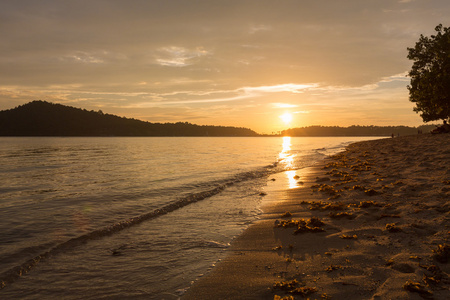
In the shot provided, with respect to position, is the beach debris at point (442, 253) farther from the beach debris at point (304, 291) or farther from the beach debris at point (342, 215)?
the beach debris at point (342, 215)

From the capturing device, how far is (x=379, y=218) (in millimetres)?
8734

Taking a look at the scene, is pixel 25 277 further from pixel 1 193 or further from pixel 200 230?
pixel 1 193

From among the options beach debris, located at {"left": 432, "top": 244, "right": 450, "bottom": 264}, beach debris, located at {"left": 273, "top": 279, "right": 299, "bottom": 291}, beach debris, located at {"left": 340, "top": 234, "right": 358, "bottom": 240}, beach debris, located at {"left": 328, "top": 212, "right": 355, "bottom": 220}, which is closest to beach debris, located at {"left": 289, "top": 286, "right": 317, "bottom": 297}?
beach debris, located at {"left": 273, "top": 279, "right": 299, "bottom": 291}

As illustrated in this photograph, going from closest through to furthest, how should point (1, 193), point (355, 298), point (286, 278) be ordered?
point (355, 298), point (286, 278), point (1, 193)

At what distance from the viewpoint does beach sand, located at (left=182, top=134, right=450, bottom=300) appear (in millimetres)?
5078

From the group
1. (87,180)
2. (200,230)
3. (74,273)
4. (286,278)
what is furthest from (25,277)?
(87,180)

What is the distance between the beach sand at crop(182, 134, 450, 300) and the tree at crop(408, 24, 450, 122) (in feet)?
128

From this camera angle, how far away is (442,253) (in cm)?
568

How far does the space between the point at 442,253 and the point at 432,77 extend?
48853mm

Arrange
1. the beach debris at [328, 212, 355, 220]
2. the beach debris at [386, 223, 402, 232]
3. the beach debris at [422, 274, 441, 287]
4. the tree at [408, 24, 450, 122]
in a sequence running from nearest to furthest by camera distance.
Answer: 1. the beach debris at [422, 274, 441, 287]
2. the beach debris at [386, 223, 402, 232]
3. the beach debris at [328, 212, 355, 220]
4. the tree at [408, 24, 450, 122]

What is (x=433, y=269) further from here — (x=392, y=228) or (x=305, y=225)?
(x=305, y=225)

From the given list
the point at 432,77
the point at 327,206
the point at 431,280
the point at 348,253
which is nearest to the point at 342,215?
the point at 327,206

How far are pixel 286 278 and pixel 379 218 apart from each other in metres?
4.86

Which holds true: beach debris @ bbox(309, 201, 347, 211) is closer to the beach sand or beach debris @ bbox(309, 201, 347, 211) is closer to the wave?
the beach sand
